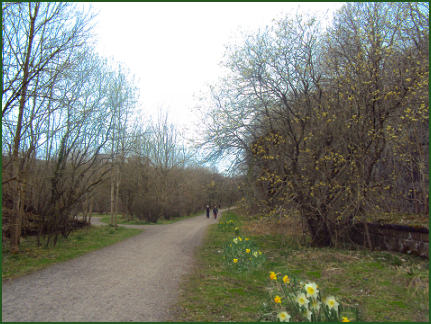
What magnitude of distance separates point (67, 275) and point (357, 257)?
6.72m

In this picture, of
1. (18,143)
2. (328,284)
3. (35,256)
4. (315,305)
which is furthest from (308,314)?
(18,143)

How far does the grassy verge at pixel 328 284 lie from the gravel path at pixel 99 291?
46cm

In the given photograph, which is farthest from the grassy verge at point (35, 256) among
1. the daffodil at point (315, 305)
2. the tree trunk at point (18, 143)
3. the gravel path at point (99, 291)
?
the daffodil at point (315, 305)

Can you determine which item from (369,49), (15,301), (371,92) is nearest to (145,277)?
(15,301)

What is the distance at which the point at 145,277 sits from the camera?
6.49 meters

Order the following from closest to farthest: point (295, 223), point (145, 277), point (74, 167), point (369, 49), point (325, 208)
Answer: point (145, 277), point (369, 49), point (325, 208), point (295, 223), point (74, 167)

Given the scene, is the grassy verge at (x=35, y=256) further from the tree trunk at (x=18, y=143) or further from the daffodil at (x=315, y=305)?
the daffodil at (x=315, y=305)

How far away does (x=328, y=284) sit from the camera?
219 inches

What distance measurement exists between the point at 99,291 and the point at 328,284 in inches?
160

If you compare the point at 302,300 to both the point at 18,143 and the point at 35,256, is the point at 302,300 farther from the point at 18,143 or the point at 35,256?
the point at 18,143

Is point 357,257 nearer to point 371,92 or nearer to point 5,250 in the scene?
point 371,92

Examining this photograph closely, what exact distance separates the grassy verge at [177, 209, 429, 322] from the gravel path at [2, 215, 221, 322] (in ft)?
1.53

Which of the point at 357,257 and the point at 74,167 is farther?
the point at 74,167

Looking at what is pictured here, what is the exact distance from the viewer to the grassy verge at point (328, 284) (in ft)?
14.0
